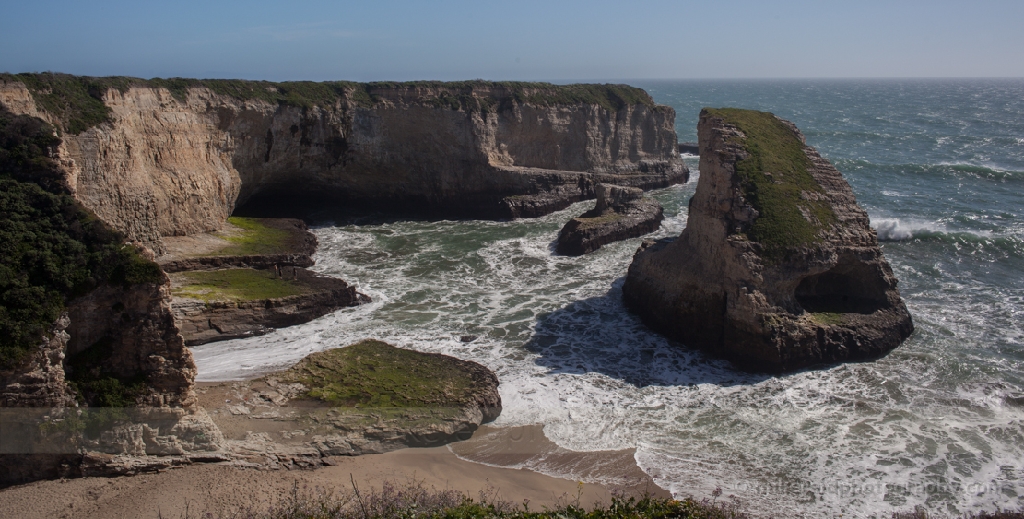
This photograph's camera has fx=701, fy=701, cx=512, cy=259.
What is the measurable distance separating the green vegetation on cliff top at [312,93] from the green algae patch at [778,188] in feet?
58.3

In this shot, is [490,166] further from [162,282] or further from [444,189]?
[162,282]

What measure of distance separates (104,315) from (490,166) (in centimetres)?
2722

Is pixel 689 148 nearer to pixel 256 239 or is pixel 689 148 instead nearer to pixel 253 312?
pixel 256 239

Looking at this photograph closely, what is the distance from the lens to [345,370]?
687 inches

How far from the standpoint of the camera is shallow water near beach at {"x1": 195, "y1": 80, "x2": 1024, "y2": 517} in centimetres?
1425

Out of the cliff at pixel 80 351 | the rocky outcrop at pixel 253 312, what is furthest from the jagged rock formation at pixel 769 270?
the cliff at pixel 80 351

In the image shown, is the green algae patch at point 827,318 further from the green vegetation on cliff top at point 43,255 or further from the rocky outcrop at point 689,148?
the rocky outcrop at point 689,148

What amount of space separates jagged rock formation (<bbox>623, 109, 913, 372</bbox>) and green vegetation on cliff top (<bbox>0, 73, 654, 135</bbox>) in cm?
1863

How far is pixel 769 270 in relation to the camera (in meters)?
19.3

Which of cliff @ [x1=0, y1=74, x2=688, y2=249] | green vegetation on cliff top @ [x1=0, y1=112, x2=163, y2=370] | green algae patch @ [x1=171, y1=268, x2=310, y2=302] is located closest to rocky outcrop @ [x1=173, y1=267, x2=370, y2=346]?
green algae patch @ [x1=171, y1=268, x2=310, y2=302]

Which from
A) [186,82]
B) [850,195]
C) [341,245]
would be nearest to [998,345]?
[850,195]

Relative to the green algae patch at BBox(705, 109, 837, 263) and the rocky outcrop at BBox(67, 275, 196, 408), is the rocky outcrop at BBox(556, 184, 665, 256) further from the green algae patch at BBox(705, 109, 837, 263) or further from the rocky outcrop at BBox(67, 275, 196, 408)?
the rocky outcrop at BBox(67, 275, 196, 408)

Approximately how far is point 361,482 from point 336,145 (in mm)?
24919

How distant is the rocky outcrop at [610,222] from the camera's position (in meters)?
30.1
